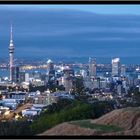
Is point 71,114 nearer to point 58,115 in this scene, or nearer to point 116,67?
point 58,115

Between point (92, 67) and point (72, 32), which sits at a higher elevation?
point (72, 32)

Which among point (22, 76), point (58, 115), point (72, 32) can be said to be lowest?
point (58, 115)

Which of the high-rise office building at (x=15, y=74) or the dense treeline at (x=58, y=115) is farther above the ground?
the high-rise office building at (x=15, y=74)

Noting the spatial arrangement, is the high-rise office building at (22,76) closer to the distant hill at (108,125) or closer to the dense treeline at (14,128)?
the dense treeline at (14,128)

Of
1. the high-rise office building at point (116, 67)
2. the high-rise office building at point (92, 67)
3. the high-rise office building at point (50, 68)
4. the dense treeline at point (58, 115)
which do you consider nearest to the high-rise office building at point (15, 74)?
the high-rise office building at point (50, 68)

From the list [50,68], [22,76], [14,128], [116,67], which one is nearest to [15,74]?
[22,76]

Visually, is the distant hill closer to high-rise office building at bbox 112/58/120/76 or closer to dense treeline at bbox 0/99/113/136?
dense treeline at bbox 0/99/113/136

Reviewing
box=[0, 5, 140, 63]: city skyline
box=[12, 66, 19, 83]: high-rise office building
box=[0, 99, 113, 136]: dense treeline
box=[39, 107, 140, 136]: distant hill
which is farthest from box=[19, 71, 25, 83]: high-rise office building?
box=[39, 107, 140, 136]: distant hill

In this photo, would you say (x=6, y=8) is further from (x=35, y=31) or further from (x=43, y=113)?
(x=43, y=113)

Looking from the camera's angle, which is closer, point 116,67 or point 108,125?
point 108,125
